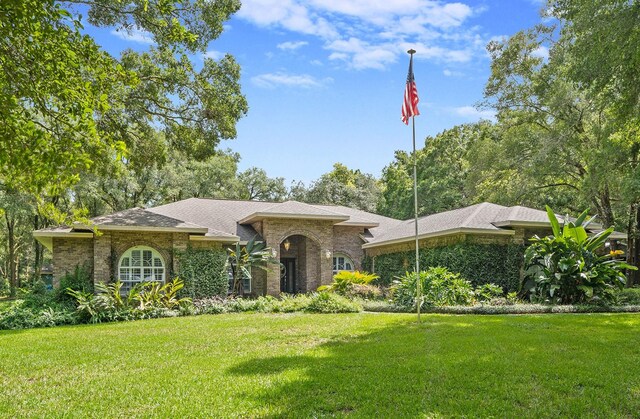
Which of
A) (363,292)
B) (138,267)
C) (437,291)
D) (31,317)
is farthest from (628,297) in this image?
(31,317)

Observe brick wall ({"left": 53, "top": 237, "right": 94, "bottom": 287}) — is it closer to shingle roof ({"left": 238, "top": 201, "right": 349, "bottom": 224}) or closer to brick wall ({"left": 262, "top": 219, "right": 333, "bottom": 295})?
shingle roof ({"left": 238, "top": 201, "right": 349, "bottom": 224})

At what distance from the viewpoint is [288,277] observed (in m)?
24.9

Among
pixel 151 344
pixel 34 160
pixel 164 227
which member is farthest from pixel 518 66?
pixel 34 160

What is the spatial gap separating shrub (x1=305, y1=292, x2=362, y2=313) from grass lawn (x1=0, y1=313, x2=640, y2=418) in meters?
4.60

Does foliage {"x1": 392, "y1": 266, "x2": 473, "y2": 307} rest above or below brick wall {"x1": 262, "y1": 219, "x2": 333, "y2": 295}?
below

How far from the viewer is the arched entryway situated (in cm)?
2294

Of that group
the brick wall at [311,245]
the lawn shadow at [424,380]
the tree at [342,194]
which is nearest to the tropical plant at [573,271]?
the lawn shadow at [424,380]

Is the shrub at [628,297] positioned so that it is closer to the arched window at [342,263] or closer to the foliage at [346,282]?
the foliage at [346,282]

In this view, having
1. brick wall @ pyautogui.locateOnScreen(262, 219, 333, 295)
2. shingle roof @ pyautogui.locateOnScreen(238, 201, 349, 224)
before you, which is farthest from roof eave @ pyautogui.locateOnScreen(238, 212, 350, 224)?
brick wall @ pyautogui.locateOnScreen(262, 219, 333, 295)

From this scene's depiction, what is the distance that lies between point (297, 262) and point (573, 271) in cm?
1314

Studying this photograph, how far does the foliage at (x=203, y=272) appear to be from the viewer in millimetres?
18672

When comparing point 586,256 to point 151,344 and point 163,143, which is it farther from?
point 163,143

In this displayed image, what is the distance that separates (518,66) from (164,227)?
1892 centimetres

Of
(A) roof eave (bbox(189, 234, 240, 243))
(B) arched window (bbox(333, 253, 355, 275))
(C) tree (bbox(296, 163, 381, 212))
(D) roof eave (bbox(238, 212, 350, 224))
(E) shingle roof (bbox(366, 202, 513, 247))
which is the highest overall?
(C) tree (bbox(296, 163, 381, 212))
